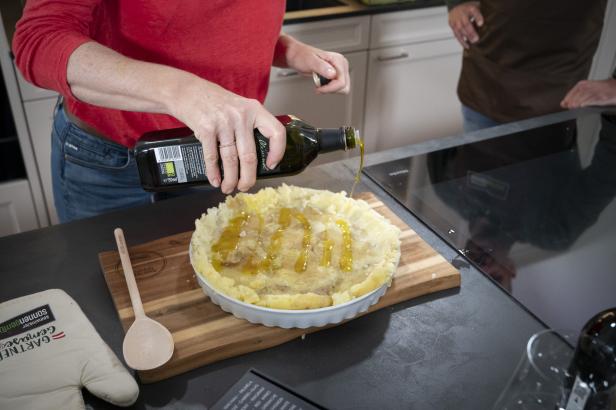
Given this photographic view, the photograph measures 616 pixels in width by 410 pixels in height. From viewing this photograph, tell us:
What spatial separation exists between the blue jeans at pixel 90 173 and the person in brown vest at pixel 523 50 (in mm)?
1143

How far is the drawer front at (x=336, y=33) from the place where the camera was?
212 cm

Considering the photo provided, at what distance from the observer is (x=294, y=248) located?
911 millimetres

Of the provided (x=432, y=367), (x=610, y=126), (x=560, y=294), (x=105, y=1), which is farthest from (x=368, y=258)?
(x=610, y=126)

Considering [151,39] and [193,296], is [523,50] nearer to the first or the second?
[151,39]

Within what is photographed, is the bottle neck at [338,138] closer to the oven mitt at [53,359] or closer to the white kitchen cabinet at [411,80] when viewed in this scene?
the oven mitt at [53,359]

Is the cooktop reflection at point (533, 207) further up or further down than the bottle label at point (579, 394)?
further down

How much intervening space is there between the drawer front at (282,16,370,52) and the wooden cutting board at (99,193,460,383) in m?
1.30

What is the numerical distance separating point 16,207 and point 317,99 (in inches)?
49.2

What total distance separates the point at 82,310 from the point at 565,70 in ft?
5.08

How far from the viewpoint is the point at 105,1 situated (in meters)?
0.97

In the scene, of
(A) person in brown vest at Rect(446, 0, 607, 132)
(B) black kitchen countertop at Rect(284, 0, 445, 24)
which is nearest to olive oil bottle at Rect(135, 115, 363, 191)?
(A) person in brown vest at Rect(446, 0, 607, 132)

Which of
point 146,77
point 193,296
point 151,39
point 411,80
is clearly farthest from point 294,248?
point 411,80

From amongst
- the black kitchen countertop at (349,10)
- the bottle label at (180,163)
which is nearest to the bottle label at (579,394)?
the bottle label at (180,163)

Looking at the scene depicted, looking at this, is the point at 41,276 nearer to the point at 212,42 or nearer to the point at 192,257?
the point at 192,257
